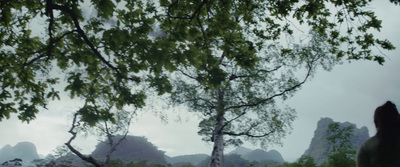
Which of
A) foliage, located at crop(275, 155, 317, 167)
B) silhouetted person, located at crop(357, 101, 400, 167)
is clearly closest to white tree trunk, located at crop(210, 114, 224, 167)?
foliage, located at crop(275, 155, 317, 167)

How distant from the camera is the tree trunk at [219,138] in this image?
18984 millimetres

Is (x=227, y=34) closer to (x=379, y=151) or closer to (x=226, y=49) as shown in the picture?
(x=226, y=49)

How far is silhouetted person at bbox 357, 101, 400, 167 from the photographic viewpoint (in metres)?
3.78

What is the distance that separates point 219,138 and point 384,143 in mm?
16531

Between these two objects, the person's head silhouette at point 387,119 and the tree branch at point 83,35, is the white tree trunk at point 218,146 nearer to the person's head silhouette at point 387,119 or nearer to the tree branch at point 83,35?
the tree branch at point 83,35

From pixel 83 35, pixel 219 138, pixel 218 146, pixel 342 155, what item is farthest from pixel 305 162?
pixel 83 35

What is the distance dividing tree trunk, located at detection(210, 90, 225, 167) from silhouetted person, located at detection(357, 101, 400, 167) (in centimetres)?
1544

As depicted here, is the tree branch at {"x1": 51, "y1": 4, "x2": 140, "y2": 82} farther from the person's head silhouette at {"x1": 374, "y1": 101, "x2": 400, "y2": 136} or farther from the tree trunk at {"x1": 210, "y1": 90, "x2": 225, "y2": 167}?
the tree trunk at {"x1": 210, "y1": 90, "x2": 225, "y2": 167}

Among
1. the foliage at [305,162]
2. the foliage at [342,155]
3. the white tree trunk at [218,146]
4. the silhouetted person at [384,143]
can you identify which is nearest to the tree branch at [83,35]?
the silhouetted person at [384,143]

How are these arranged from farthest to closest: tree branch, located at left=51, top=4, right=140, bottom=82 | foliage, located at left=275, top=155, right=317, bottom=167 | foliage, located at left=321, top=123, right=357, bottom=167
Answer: foliage, located at left=275, top=155, right=317, bottom=167 → foliage, located at left=321, top=123, right=357, bottom=167 → tree branch, located at left=51, top=4, right=140, bottom=82

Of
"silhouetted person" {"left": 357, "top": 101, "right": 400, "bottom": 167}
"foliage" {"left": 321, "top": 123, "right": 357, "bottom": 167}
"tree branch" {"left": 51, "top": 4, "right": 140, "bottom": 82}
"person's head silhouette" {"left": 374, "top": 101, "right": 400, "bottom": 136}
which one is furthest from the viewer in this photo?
"foliage" {"left": 321, "top": 123, "right": 357, "bottom": 167}

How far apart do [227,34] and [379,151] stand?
479 cm

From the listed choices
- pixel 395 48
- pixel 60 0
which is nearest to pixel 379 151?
pixel 395 48

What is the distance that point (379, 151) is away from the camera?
3859 millimetres
